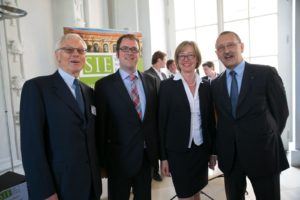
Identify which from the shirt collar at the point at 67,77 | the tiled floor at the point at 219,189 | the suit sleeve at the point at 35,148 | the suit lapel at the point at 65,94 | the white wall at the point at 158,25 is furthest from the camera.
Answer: the white wall at the point at 158,25

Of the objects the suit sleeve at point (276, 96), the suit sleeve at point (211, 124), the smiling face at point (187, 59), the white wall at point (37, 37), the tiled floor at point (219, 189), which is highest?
the white wall at point (37, 37)

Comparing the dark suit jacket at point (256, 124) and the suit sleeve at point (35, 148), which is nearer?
the suit sleeve at point (35, 148)

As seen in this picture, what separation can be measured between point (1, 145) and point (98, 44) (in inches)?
71.9

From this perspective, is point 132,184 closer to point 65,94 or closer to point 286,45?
point 65,94

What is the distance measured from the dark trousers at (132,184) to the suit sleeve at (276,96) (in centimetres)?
91

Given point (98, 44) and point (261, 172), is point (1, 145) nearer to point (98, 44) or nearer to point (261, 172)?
point (98, 44)

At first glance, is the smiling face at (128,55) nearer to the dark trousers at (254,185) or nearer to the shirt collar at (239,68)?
the shirt collar at (239,68)

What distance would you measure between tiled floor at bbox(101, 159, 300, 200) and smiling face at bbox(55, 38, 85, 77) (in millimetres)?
1970

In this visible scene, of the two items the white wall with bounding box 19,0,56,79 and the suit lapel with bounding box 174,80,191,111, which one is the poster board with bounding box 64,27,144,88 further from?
the suit lapel with bounding box 174,80,191,111

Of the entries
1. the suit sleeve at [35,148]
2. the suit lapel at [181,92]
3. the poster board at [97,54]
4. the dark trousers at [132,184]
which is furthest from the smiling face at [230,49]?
the poster board at [97,54]

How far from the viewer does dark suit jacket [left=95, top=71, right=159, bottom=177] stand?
1686mm

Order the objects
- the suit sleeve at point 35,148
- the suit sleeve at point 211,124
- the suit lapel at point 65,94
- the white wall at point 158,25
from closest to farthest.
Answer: the suit sleeve at point 35,148 → the suit lapel at point 65,94 → the suit sleeve at point 211,124 → the white wall at point 158,25

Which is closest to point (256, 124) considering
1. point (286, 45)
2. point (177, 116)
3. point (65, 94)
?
point (177, 116)

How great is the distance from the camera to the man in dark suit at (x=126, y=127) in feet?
5.54
